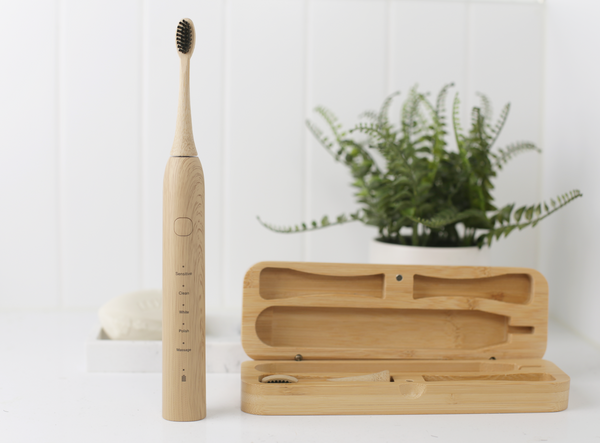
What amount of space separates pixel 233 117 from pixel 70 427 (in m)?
0.59

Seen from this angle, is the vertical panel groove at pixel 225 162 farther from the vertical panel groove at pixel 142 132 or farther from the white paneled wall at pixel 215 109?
the vertical panel groove at pixel 142 132

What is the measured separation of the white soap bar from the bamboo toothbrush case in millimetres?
184

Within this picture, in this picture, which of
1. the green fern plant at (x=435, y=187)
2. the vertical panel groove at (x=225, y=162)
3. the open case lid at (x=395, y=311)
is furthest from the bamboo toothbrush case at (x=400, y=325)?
the vertical panel groove at (x=225, y=162)

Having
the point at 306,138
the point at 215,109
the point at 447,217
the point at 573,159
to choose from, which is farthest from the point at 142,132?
the point at 573,159

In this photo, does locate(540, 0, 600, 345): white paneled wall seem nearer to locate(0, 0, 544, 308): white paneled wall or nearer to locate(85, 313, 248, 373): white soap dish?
locate(0, 0, 544, 308): white paneled wall

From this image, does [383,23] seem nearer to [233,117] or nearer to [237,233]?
[233,117]

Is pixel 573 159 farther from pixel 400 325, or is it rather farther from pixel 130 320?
pixel 130 320

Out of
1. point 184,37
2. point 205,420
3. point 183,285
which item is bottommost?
point 205,420

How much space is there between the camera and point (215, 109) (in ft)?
3.10

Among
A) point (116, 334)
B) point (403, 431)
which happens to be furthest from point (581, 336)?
point (116, 334)

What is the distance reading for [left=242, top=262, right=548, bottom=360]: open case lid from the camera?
0.63 m

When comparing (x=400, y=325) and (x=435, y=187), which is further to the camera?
(x=435, y=187)

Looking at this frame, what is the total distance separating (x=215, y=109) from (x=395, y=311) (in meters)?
0.51

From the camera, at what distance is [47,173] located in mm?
941
